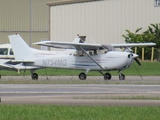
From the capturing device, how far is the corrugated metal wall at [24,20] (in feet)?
189

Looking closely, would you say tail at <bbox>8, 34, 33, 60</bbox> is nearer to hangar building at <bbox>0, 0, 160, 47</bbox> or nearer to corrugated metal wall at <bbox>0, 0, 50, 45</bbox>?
hangar building at <bbox>0, 0, 160, 47</bbox>

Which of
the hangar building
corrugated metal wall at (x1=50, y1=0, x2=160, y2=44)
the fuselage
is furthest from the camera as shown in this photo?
the hangar building

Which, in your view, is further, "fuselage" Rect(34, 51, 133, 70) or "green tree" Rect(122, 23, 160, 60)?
"green tree" Rect(122, 23, 160, 60)

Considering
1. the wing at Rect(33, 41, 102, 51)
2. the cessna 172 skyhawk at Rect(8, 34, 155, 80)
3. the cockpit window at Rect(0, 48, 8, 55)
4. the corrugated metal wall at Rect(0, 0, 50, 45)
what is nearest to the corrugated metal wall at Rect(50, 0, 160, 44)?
the corrugated metal wall at Rect(0, 0, 50, 45)

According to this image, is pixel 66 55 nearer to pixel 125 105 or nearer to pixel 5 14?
pixel 125 105

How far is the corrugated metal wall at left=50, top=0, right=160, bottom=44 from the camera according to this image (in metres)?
51.3

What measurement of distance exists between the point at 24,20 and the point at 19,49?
2292cm

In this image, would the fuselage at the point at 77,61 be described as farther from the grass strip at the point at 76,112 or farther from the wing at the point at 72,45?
the grass strip at the point at 76,112

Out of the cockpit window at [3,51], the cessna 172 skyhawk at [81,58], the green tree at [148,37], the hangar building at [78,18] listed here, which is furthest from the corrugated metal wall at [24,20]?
the cessna 172 skyhawk at [81,58]

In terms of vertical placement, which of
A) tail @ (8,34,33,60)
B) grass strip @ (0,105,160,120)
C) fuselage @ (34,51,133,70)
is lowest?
fuselage @ (34,51,133,70)

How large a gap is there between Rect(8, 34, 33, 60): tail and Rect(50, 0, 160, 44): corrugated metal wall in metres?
16.5

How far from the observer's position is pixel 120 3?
51.7 metres

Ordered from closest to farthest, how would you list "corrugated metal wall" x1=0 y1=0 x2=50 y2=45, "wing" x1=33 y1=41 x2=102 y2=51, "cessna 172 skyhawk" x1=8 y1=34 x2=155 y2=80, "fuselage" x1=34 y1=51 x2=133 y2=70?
"cessna 172 skyhawk" x1=8 y1=34 x2=155 y2=80
"fuselage" x1=34 y1=51 x2=133 y2=70
"wing" x1=33 y1=41 x2=102 y2=51
"corrugated metal wall" x1=0 y1=0 x2=50 y2=45

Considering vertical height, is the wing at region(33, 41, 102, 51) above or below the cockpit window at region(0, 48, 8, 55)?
above
